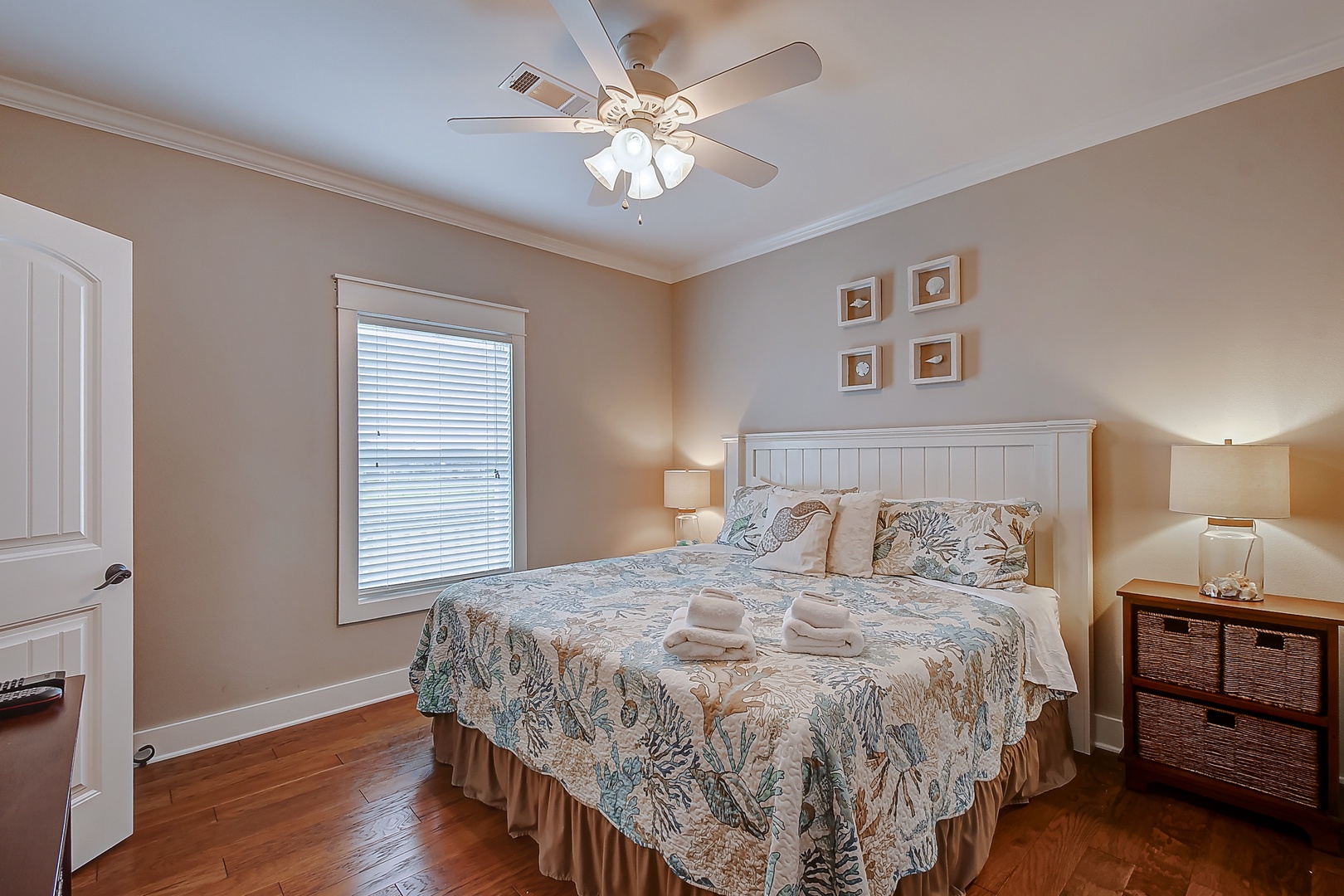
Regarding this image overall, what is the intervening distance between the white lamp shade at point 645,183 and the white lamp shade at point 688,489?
2305mm

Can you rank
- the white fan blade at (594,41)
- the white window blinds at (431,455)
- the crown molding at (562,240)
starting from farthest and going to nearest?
the white window blinds at (431,455), the crown molding at (562,240), the white fan blade at (594,41)

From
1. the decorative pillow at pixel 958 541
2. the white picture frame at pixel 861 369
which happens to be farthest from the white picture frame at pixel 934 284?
the decorative pillow at pixel 958 541

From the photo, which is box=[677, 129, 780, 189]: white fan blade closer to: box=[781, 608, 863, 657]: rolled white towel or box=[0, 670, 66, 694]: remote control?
box=[781, 608, 863, 657]: rolled white towel

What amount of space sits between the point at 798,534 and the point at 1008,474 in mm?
1035

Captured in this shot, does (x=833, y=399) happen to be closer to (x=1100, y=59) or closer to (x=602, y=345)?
(x=602, y=345)

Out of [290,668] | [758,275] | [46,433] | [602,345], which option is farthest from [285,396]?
[758,275]

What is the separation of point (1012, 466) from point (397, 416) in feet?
10.3

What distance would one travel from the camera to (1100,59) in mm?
2193

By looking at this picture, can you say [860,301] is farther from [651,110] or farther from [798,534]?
[651,110]

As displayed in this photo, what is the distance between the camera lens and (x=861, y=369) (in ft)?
11.6

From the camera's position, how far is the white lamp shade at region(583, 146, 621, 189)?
6.84 ft

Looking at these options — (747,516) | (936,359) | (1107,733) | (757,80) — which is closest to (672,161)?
(757,80)

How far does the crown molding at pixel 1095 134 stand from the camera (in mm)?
2184

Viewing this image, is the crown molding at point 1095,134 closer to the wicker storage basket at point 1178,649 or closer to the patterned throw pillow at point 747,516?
the patterned throw pillow at point 747,516
